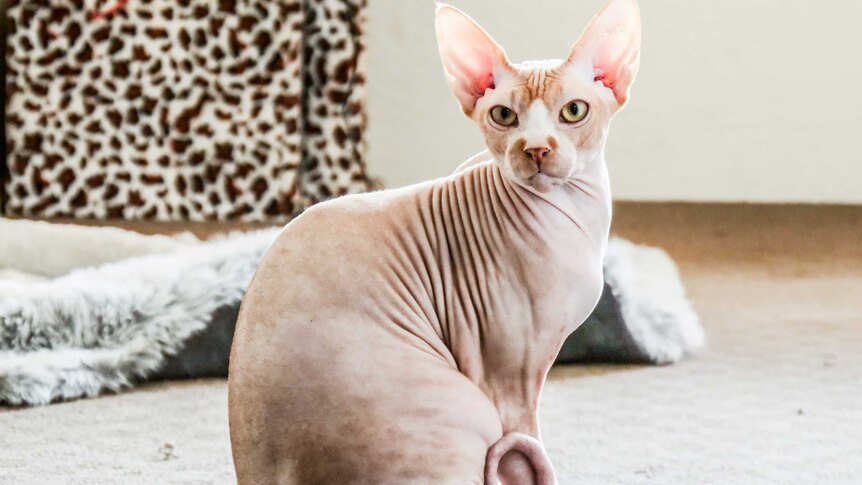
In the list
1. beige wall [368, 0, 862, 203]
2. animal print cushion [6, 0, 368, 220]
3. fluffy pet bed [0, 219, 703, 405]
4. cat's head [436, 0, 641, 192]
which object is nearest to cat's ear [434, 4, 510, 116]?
cat's head [436, 0, 641, 192]

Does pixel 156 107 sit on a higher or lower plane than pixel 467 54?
lower

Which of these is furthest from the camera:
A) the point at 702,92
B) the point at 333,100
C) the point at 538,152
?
the point at 702,92

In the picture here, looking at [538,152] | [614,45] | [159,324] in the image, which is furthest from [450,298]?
[159,324]

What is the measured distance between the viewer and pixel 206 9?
2.93 metres

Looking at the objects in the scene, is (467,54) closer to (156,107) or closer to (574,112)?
(574,112)

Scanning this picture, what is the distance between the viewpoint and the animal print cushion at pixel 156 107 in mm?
2914

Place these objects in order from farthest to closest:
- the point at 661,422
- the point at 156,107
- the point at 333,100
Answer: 1. the point at 333,100
2. the point at 156,107
3. the point at 661,422

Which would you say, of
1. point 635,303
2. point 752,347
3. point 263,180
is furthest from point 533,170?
point 263,180

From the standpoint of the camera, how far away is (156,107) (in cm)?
295

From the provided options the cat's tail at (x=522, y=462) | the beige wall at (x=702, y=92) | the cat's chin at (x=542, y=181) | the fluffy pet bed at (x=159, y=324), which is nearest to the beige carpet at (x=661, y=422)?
the fluffy pet bed at (x=159, y=324)

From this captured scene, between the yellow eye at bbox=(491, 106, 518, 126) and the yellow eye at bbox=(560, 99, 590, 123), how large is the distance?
4 centimetres

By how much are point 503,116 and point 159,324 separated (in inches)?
34.9

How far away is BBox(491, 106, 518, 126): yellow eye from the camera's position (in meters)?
0.87

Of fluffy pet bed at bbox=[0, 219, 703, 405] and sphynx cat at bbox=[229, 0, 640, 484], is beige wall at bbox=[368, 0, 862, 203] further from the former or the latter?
sphynx cat at bbox=[229, 0, 640, 484]
